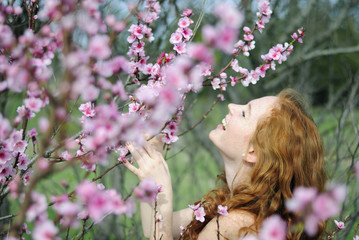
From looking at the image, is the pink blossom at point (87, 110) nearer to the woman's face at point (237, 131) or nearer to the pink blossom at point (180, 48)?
the pink blossom at point (180, 48)

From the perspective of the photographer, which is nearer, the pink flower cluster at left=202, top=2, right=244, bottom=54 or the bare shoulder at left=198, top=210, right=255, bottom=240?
the pink flower cluster at left=202, top=2, right=244, bottom=54

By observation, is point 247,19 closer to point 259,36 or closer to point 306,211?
point 259,36

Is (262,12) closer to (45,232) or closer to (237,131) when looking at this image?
(237,131)

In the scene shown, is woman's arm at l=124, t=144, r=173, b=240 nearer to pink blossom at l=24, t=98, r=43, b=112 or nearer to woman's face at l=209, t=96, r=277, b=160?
woman's face at l=209, t=96, r=277, b=160

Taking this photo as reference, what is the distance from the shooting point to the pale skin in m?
1.76

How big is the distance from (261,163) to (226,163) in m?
0.21

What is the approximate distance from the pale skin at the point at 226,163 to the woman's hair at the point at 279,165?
42mm

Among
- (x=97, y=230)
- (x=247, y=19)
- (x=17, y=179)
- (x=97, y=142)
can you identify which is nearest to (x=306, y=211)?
(x=97, y=142)

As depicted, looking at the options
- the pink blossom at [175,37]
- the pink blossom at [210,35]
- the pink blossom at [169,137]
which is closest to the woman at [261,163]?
the pink blossom at [169,137]

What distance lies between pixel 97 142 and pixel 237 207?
4.32 feet

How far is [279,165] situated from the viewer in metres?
1.90

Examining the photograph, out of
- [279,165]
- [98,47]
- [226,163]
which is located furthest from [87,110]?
[279,165]

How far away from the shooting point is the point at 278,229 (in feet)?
2.68

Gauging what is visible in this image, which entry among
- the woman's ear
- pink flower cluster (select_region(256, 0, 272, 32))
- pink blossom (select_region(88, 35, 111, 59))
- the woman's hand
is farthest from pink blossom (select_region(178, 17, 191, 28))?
pink blossom (select_region(88, 35, 111, 59))
